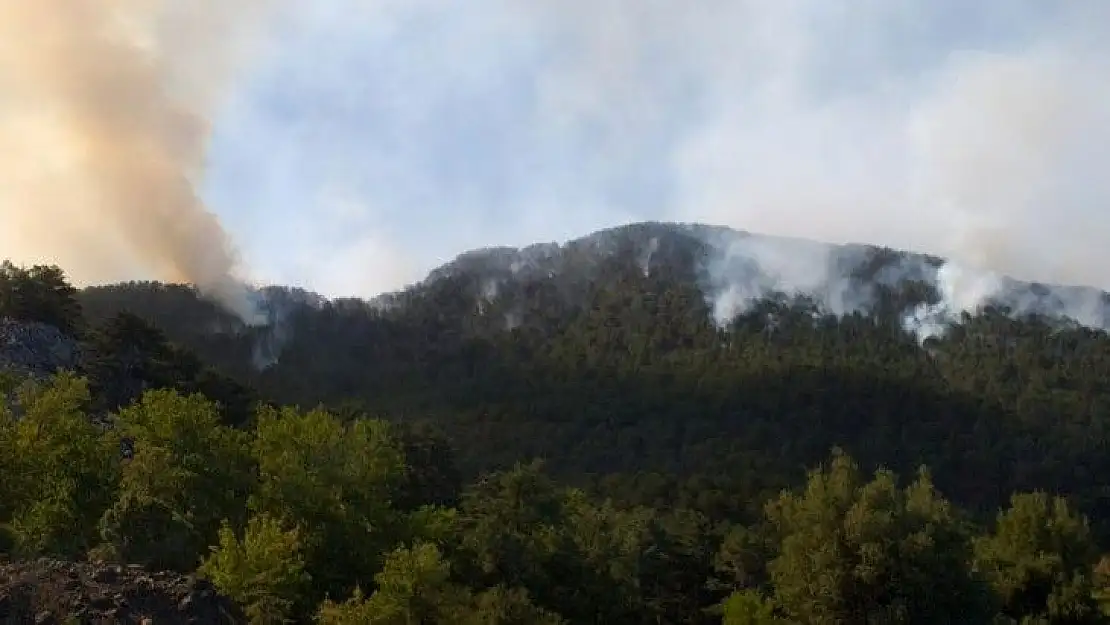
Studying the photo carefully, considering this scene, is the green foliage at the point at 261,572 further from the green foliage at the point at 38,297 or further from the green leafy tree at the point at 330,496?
the green foliage at the point at 38,297

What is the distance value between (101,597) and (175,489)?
12412 mm

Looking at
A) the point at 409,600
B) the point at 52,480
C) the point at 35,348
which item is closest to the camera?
the point at 409,600

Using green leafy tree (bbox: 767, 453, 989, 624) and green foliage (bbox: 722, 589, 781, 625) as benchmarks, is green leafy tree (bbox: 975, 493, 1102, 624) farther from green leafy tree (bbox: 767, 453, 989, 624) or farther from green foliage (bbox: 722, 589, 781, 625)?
green leafy tree (bbox: 767, 453, 989, 624)

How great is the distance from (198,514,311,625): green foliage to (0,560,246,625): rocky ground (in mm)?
1761

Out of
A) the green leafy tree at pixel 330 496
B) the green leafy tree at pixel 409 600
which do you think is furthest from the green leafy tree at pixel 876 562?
the green leafy tree at pixel 330 496

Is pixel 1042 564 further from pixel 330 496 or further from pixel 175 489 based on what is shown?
pixel 175 489

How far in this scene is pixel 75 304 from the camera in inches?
4195

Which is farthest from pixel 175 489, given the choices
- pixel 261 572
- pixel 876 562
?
pixel 876 562

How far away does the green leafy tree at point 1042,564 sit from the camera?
5788cm

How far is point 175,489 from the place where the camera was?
4412cm

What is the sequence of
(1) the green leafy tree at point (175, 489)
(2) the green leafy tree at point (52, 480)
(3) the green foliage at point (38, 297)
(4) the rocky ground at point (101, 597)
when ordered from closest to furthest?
1. (4) the rocky ground at point (101, 597)
2. (2) the green leafy tree at point (52, 480)
3. (1) the green leafy tree at point (175, 489)
4. (3) the green foliage at point (38, 297)

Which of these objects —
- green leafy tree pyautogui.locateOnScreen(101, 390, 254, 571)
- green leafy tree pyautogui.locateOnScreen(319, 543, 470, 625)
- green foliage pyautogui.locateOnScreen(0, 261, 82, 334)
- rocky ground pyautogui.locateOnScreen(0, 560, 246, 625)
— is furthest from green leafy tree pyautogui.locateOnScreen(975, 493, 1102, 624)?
green foliage pyautogui.locateOnScreen(0, 261, 82, 334)

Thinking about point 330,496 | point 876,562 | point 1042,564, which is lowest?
point 1042,564

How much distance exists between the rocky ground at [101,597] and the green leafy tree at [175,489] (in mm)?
8126
